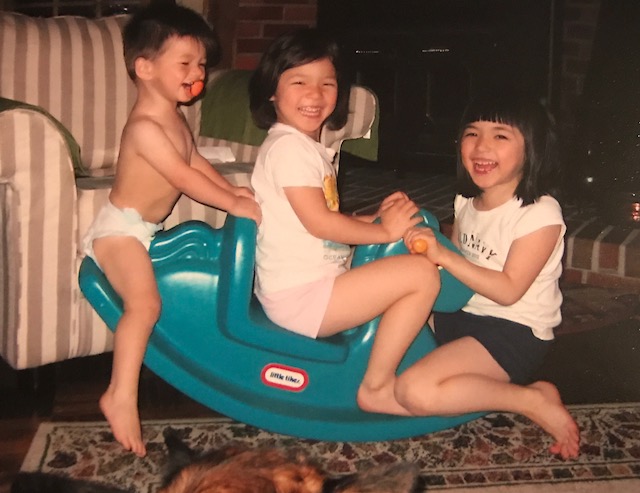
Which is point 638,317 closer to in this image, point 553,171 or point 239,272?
point 553,171

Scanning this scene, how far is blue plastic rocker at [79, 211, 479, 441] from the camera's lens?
112 cm

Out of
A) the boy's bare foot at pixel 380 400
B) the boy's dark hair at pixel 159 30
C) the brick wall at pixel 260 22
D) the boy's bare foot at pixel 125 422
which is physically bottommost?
the boy's bare foot at pixel 125 422

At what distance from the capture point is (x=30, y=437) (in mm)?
1147

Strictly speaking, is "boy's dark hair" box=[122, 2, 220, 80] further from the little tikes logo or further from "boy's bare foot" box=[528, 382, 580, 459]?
"boy's bare foot" box=[528, 382, 580, 459]

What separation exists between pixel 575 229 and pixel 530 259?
983 mm

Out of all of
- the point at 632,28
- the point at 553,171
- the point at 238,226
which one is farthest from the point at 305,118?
the point at 632,28

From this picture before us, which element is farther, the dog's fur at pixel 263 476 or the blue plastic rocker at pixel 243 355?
the blue plastic rocker at pixel 243 355

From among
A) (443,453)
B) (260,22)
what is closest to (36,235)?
(443,453)

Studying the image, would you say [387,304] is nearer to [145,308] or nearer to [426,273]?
[426,273]

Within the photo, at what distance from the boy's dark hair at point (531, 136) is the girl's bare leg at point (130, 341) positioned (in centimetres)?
60

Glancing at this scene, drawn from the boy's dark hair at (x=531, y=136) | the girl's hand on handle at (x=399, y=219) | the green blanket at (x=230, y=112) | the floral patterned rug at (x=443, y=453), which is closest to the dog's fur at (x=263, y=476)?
the floral patterned rug at (x=443, y=453)

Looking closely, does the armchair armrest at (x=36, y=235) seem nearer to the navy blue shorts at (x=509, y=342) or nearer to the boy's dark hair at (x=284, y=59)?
the boy's dark hair at (x=284, y=59)

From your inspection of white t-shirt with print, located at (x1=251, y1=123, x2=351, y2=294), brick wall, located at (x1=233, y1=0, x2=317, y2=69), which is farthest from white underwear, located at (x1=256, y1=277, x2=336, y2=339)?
brick wall, located at (x1=233, y1=0, x2=317, y2=69)

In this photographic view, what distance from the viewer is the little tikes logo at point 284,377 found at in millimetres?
1127
